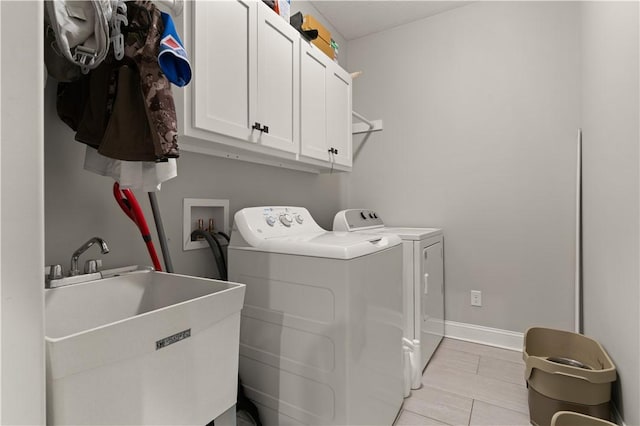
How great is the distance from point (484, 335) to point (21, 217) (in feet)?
9.41

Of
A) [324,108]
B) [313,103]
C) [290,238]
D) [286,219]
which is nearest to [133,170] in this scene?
[290,238]

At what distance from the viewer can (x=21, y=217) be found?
44cm

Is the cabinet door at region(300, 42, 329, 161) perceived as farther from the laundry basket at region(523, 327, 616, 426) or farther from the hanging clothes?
the laundry basket at region(523, 327, 616, 426)

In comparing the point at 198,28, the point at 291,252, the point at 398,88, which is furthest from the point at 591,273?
the point at 198,28

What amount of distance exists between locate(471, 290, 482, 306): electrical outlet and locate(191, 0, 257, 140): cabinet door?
2179 mm

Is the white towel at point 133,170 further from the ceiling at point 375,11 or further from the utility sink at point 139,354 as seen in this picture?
the ceiling at point 375,11

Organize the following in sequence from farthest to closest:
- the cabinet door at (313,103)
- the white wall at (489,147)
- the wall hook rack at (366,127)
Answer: the wall hook rack at (366,127) → the white wall at (489,147) → the cabinet door at (313,103)

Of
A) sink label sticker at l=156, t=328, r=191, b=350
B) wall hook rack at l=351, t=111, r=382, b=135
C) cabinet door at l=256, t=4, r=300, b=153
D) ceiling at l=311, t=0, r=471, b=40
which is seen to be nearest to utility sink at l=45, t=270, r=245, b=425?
sink label sticker at l=156, t=328, r=191, b=350

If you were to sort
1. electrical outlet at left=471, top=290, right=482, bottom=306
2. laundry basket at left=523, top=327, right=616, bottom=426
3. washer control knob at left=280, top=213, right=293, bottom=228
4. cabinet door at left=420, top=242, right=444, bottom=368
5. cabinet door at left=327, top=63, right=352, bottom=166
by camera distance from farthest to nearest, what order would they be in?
electrical outlet at left=471, top=290, right=482, bottom=306
cabinet door at left=327, top=63, right=352, bottom=166
cabinet door at left=420, top=242, right=444, bottom=368
washer control knob at left=280, top=213, right=293, bottom=228
laundry basket at left=523, top=327, right=616, bottom=426

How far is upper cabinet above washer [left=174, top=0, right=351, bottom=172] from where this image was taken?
4.02ft

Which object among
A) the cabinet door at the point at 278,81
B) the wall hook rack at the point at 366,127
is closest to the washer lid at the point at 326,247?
the cabinet door at the point at 278,81

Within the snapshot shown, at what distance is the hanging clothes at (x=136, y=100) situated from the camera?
0.91 metres

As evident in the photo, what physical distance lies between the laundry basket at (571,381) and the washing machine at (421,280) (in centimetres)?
58

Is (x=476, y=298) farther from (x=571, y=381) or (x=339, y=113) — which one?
(x=339, y=113)
